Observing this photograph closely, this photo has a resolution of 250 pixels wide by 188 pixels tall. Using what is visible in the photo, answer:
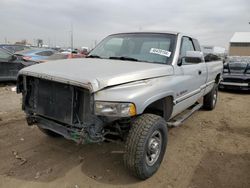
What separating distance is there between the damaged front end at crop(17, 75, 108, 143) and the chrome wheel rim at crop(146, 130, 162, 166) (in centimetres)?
63

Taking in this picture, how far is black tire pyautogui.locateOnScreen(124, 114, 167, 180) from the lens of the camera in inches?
119

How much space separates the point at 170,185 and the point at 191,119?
3189 mm

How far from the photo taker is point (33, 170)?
3.46 meters

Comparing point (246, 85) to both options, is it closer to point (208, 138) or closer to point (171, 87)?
point (208, 138)

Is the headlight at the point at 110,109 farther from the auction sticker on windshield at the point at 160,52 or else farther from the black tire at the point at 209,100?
the black tire at the point at 209,100

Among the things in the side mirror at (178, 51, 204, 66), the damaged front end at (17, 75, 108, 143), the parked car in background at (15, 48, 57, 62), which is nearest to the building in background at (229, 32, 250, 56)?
the parked car in background at (15, 48, 57, 62)

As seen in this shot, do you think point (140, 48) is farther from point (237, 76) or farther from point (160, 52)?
point (237, 76)

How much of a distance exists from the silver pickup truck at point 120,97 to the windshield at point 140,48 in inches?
0.6

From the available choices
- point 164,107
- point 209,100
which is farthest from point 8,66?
point 164,107

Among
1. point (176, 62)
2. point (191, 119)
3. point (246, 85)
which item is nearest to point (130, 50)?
point (176, 62)

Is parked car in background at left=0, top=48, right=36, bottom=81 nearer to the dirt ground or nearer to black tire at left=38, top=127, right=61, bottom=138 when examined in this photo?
the dirt ground

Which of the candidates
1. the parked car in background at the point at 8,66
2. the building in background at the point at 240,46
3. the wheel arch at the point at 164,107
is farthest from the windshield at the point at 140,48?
the building in background at the point at 240,46

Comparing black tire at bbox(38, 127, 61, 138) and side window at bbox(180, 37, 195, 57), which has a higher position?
side window at bbox(180, 37, 195, 57)

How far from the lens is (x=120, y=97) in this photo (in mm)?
2887
